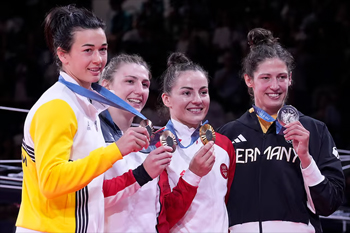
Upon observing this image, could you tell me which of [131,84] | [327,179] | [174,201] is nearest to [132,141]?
[174,201]

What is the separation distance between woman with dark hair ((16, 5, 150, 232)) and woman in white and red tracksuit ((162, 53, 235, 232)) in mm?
681

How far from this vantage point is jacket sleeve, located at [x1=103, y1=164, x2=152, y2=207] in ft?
6.89

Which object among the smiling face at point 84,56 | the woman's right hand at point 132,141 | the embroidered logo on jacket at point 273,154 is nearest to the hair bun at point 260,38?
the embroidered logo on jacket at point 273,154

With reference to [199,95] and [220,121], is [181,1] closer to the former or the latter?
[220,121]

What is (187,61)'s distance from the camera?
2.87m

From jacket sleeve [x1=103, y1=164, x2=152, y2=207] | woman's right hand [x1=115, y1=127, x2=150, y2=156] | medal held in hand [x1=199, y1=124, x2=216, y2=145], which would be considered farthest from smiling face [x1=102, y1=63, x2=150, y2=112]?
woman's right hand [x1=115, y1=127, x2=150, y2=156]

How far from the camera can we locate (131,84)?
2555 mm

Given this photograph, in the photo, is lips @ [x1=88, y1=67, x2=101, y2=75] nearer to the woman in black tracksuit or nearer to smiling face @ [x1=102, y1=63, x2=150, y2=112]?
smiling face @ [x1=102, y1=63, x2=150, y2=112]

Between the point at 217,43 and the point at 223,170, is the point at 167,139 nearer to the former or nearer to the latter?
the point at 223,170

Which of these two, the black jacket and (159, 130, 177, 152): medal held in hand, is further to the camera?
the black jacket

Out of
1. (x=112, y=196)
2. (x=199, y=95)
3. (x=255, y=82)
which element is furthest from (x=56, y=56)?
(x=255, y=82)

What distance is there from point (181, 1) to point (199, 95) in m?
3.32

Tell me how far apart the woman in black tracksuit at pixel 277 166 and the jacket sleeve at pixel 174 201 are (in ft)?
1.00

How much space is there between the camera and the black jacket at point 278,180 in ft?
7.91
